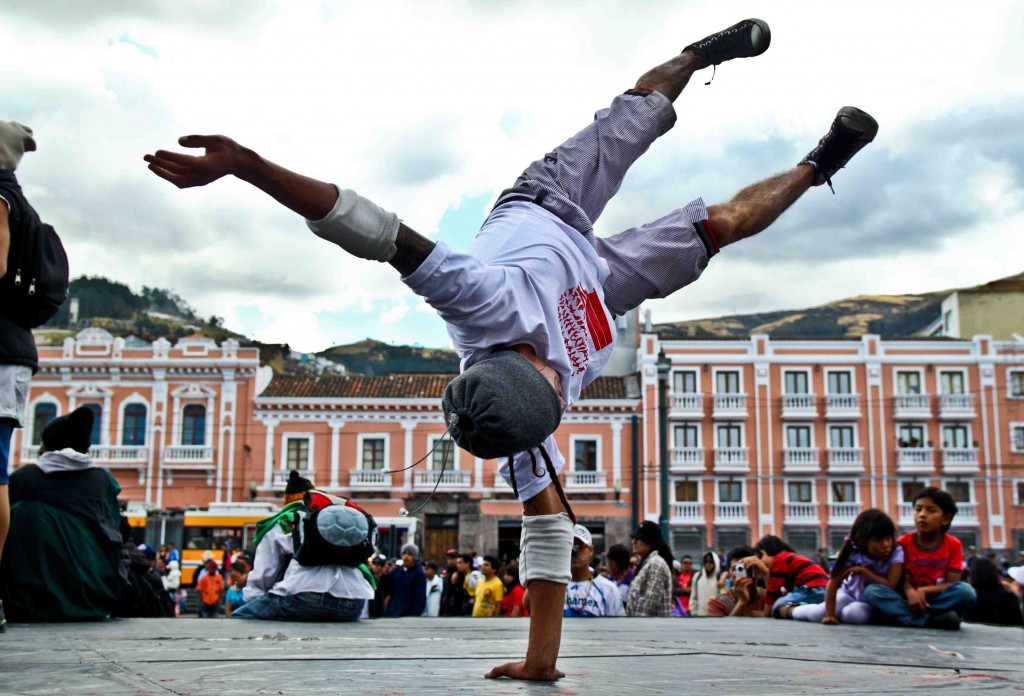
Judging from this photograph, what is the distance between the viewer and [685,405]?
130 feet

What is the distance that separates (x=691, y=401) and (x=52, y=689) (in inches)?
1510

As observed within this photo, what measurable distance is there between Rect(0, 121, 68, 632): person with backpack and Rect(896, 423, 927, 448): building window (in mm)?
39799

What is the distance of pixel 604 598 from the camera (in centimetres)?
868

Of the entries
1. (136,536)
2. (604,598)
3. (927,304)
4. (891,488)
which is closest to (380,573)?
(604,598)

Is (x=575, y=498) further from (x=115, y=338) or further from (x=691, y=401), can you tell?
(x=115, y=338)

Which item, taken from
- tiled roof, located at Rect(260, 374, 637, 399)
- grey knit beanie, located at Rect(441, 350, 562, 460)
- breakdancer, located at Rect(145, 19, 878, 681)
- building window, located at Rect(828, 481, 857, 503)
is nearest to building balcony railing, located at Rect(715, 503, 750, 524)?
building window, located at Rect(828, 481, 857, 503)

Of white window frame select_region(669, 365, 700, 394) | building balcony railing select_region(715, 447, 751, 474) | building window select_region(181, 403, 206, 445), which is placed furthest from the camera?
white window frame select_region(669, 365, 700, 394)

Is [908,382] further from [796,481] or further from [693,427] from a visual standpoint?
[693,427]

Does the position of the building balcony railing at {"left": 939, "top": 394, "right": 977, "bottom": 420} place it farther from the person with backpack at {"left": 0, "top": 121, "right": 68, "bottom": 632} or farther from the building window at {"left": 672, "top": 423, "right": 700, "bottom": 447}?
the person with backpack at {"left": 0, "top": 121, "right": 68, "bottom": 632}

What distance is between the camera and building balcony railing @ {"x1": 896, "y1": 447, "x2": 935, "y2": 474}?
3897 cm

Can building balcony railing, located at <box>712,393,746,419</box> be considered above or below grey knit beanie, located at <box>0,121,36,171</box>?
above

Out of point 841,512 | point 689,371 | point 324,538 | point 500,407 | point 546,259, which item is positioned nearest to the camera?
point 500,407

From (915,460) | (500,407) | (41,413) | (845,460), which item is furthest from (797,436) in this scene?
(500,407)

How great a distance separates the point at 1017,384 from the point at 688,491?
47.7ft
